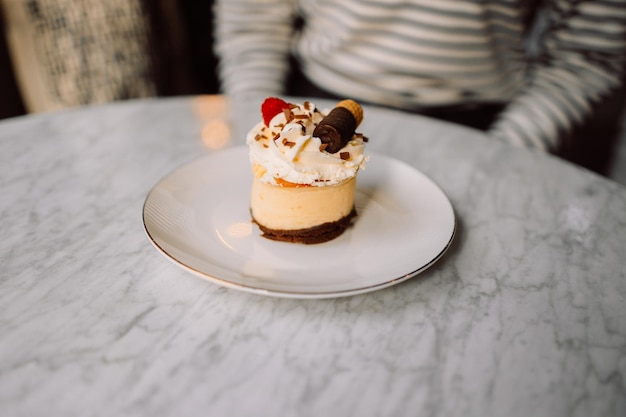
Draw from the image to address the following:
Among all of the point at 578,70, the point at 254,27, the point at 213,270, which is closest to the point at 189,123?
the point at 254,27

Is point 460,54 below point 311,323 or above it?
above

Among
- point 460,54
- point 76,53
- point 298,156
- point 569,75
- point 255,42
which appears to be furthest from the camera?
point 76,53

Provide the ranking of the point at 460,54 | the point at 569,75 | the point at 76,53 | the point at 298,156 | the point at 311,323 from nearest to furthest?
the point at 311,323, the point at 298,156, the point at 460,54, the point at 569,75, the point at 76,53

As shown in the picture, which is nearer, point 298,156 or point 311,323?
point 311,323

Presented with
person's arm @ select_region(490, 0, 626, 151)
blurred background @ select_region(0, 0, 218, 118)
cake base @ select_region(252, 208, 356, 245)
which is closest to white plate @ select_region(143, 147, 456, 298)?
cake base @ select_region(252, 208, 356, 245)

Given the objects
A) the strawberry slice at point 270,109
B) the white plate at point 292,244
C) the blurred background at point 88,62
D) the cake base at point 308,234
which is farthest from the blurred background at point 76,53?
the cake base at point 308,234

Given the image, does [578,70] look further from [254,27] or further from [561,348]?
[561,348]

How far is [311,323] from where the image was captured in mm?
687

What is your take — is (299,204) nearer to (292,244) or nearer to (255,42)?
(292,244)

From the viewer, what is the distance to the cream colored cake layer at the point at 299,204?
86 centimetres

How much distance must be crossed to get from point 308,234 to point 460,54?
3.15 feet

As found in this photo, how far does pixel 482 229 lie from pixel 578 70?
3.47 feet

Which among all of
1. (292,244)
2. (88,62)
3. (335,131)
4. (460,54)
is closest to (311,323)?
(292,244)

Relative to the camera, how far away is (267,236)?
34.2 inches
